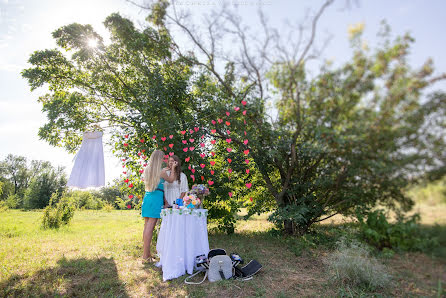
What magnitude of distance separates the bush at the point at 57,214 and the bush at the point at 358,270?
9.43m

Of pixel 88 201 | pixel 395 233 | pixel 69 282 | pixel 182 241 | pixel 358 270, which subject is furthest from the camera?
pixel 88 201

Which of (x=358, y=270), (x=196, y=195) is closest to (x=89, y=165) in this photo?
(x=196, y=195)

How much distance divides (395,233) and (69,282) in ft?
13.8

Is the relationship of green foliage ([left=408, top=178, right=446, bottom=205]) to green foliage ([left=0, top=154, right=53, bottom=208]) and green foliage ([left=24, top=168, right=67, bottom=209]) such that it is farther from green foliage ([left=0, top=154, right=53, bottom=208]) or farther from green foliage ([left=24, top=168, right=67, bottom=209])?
green foliage ([left=0, top=154, right=53, bottom=208])

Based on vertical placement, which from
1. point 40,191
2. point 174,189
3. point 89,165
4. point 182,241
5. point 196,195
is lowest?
point 182,241

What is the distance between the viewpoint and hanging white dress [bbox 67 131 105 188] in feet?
18.9

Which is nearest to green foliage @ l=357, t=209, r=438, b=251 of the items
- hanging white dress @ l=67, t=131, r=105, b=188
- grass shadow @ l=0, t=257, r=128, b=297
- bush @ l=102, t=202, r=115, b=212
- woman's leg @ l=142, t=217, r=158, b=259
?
grass shadow @ l=0, t=257, r=128, b=297

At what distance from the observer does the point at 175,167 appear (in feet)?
15.7

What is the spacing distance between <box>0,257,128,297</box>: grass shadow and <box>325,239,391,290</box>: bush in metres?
2.81

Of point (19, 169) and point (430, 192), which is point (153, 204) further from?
point (19, 169)

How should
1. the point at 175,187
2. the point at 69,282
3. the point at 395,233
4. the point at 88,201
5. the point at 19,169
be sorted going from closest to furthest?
the point at 395,233
the point at 69,282
the point at 175,187
the point at 88,201
the point at 19,169

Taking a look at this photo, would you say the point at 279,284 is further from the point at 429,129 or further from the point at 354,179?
the point at 429,129

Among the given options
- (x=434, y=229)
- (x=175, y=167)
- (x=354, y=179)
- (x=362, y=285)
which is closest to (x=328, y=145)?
(x=354, y=179)

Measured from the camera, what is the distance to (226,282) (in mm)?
3457
